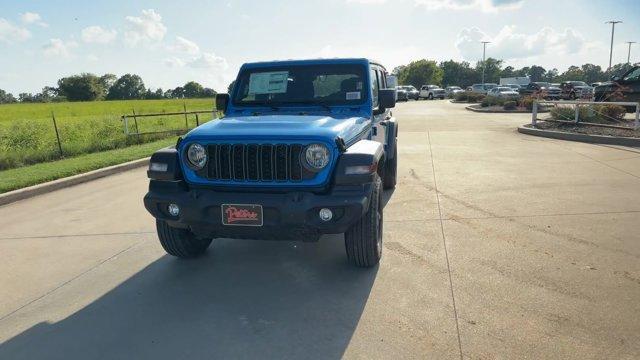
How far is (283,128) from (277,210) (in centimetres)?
71

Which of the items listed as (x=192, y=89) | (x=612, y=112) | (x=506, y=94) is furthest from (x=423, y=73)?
(x=612, y=112)

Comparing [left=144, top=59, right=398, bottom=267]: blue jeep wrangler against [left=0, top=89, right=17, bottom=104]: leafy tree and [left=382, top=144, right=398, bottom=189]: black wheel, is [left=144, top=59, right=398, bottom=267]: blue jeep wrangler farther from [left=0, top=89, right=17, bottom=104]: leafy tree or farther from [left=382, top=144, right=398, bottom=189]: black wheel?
[left=0, top=89, right=17, bottom=104]: leafy tree

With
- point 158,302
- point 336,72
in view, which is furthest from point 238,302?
point 336,72

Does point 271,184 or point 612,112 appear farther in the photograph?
point 612,112

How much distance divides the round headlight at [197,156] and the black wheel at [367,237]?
135 centimetres

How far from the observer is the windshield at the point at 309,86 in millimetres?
4875

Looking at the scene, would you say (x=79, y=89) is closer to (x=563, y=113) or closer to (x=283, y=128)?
(x=563, y=113)

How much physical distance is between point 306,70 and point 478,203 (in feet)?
9.81

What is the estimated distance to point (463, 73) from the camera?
112688mm

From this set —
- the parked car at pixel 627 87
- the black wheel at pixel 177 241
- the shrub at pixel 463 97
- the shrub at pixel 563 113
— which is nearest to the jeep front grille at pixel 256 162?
the black wheel at pixel 177 241

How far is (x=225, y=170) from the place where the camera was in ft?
12.3

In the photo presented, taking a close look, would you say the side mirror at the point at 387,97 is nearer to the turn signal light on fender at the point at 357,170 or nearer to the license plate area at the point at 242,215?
the turn signal light on fender at the point at 357,170

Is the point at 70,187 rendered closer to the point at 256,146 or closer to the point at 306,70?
the point at 306,70

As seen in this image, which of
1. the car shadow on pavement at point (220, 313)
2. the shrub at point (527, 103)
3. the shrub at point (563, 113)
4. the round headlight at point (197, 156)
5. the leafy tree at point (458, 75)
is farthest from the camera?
the leafy tree at point (458, 75)
